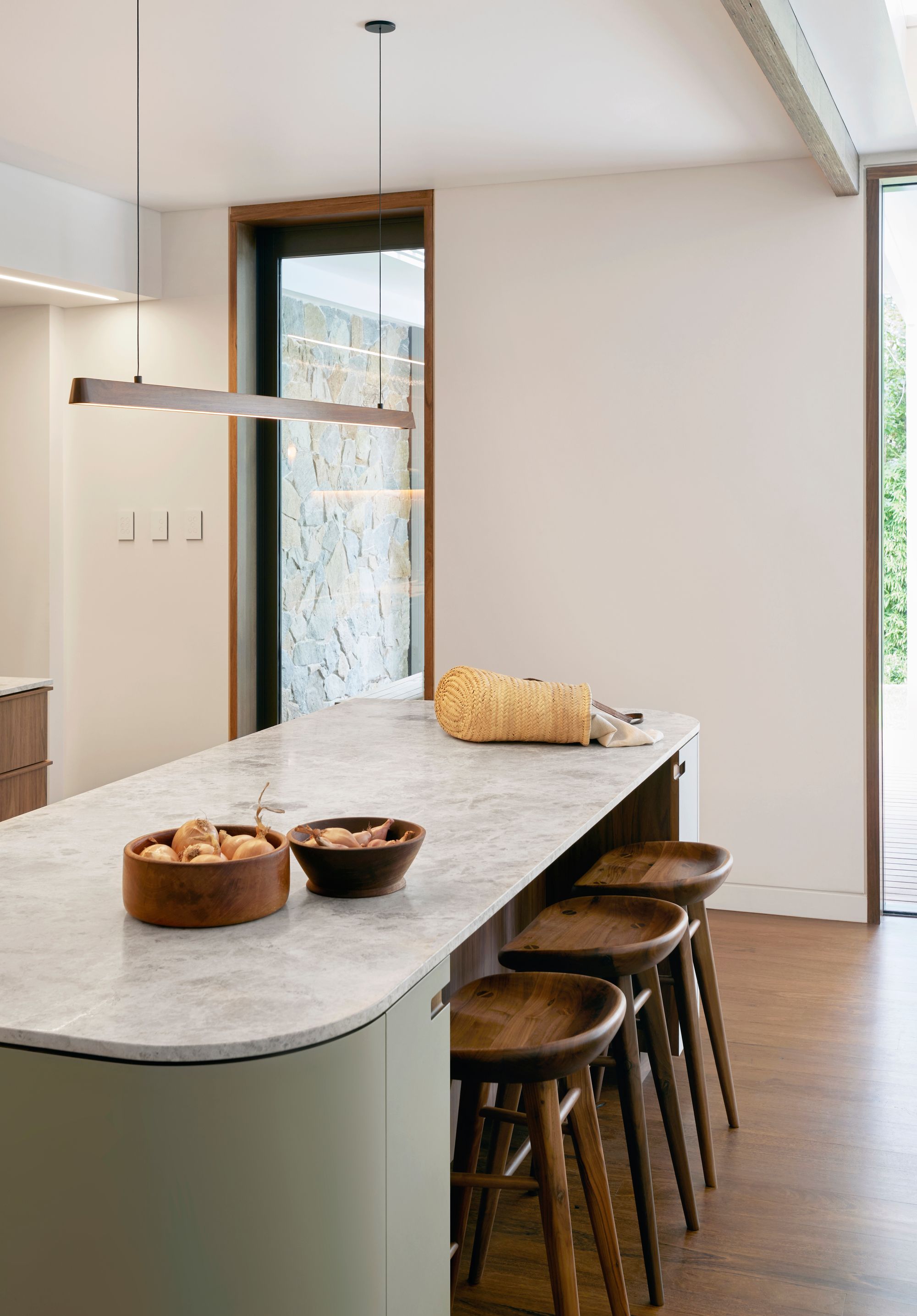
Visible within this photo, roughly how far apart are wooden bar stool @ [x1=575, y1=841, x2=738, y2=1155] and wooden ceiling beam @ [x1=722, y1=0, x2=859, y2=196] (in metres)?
1.78

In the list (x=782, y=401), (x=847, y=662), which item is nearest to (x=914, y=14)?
(x=782, y=401)

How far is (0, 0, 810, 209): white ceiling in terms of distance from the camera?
3078 mm

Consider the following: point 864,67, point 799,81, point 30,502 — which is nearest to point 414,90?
point 799,81

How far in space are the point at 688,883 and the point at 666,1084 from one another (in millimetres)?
381

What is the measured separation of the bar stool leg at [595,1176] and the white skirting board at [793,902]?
2.58 m

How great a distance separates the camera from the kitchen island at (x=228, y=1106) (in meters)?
1.23

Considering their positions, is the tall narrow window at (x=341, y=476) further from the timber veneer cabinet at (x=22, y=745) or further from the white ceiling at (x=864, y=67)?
the white ceiling at (x=864, y=67)

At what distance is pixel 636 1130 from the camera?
7.01 ft

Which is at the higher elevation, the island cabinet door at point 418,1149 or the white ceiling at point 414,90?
the white ceiling at point 414,90

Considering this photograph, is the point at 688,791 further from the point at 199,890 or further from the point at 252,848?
the point at 199,890

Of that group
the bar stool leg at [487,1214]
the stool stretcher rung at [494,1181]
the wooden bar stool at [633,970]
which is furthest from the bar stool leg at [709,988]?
the stool stretcher rung at [494,1181]

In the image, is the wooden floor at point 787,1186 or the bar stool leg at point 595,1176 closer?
the bar stool leg at point 595,1176

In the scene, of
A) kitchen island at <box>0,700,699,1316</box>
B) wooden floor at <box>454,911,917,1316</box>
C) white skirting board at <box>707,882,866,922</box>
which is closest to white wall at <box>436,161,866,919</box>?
white skirting board at <box>707,882,866,922</box>

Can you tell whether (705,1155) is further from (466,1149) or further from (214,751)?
(214,751)
